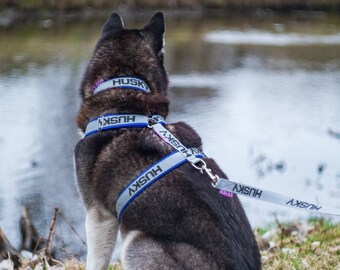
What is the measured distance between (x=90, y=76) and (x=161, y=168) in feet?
4.06

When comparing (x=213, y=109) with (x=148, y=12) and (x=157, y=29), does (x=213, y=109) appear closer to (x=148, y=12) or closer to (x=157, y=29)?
(x=157, y=29)

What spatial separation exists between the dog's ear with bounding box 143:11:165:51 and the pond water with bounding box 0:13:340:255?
8.83 feet

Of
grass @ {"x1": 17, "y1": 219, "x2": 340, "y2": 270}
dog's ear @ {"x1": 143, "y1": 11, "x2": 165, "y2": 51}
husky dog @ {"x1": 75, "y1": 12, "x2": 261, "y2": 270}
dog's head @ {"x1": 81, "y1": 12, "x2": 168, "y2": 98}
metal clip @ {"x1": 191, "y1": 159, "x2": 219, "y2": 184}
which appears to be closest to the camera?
husky dog @ {"x1": 75, "y1": 12, "x2": 261, "y2": 270}

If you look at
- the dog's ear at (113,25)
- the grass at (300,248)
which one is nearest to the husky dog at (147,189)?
the dog's ear at (113,25)

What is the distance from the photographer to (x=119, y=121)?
4.20 m

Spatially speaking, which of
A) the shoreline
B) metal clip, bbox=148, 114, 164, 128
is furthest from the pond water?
metal clip, bbox=148, 114, 164, 128

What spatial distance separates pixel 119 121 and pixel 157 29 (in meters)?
0.96

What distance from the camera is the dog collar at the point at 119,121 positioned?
164 inches

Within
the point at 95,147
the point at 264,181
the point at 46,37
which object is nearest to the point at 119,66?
the point at 95,147

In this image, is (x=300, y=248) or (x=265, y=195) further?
(x=300, y=248)

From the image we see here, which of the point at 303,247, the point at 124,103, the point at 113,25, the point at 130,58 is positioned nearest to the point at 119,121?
the point at 124,103

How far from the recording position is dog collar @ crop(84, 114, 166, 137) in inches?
164

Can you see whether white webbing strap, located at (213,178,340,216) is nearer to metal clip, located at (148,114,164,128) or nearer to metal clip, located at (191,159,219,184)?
metal clip, located at (191,159,219,184)

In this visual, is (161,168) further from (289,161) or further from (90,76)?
(289,161)
